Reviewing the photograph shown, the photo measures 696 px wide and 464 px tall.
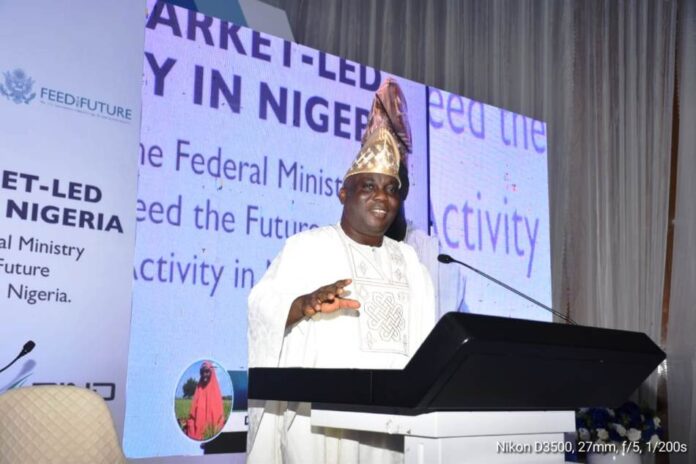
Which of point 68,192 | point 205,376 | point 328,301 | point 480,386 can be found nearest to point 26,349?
point 68,192

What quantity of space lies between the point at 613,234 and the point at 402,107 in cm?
206

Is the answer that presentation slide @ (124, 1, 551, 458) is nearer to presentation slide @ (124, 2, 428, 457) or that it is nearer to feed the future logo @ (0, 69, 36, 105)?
presentation slide @ (124, 2, 428, 457)

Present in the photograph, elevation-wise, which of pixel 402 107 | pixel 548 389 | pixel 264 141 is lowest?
pixel 548 389

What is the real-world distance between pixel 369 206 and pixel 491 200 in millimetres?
1737

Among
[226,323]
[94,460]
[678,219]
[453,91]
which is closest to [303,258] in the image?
[226,323]

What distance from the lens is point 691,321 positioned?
16.3 feet

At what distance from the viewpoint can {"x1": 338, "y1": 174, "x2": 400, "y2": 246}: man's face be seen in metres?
2.71

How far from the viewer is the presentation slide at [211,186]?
115 inches

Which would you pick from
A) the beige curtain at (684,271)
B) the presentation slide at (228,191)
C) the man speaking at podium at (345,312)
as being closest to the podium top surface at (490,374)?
the man speaking at podium at (345,312)

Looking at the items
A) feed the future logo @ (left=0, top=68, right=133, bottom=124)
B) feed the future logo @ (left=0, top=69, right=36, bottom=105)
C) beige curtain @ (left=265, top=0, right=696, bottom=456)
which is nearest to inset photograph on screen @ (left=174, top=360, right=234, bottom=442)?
feed the future logo @ (left=0, top=68, right=133, bottom=124)

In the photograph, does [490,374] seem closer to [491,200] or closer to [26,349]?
[26,349]

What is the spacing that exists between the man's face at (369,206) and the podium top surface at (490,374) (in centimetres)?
99

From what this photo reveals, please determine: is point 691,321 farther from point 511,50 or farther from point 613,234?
point 511,50

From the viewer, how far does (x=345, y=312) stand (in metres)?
2.55
